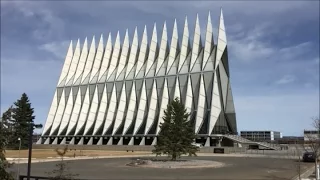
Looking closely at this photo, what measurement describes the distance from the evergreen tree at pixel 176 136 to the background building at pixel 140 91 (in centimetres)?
3683

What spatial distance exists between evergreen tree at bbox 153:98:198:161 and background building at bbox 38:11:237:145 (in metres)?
36.8

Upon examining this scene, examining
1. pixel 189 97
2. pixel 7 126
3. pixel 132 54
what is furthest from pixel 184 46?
pixel 7 126

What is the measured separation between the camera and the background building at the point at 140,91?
77.2 metres

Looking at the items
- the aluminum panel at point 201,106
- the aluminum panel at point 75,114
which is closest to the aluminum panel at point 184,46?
the aluminum panel at point 201,106

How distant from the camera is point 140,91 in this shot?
278 ft

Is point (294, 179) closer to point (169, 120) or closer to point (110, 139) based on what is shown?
point (169, 120)

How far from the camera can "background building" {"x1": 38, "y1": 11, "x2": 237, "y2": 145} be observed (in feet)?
253

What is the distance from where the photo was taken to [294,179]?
20.6 metres

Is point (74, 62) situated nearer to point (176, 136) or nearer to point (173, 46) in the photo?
point (173, 46)

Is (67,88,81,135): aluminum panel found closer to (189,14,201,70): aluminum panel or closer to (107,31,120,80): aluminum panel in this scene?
(107,31,120,80): aluminum panel

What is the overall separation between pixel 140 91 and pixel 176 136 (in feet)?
164

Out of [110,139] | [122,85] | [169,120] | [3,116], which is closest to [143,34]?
[122,85]

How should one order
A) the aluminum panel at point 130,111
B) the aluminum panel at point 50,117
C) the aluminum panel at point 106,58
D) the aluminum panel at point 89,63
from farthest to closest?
the aluminum panel at point 50,117 → the aluminum panel at point 89,63 → the aluminum panel at point 106,58 → the aluminum panel at point 130,111

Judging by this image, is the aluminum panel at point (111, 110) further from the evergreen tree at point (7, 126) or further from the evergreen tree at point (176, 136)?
the evergreen tree at point (7, 126)
